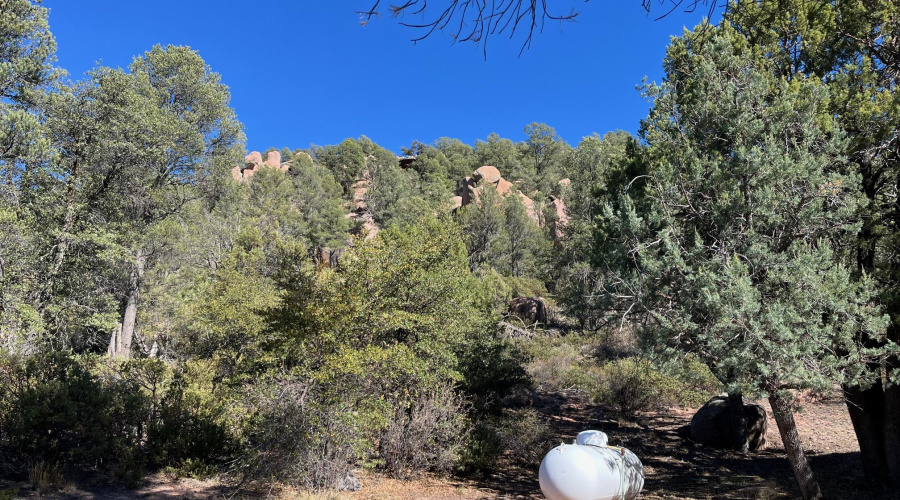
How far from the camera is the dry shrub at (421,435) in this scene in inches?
381

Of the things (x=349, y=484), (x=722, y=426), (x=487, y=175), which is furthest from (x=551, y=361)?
(x=487, y=175)

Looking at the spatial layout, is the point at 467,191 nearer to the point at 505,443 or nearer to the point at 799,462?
the point at 505,443

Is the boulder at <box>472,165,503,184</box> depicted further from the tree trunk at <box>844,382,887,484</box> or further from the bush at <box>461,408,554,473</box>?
the tree trunk at <box>844,382,887,484</box>

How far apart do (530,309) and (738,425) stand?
1619cm

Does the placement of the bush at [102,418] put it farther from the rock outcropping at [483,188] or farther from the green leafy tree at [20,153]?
the rock outcropping at [483,188]

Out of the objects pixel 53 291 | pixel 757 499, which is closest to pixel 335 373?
pixel 757 499

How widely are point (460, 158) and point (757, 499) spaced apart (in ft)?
191

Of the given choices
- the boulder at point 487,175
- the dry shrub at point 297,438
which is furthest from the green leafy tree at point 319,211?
the dry shrub at point 297,438

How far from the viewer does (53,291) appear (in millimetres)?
13672

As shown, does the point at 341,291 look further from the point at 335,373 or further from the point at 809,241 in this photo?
the point at 809,241

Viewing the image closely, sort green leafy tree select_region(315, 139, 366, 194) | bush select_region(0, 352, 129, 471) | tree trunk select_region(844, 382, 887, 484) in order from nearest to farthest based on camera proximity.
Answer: bush select_region(0, 352, 129, 471) < tree trunk select_region(844, 382, 887, 484) < green leafy tree select_region(315, 139, 366, 194)

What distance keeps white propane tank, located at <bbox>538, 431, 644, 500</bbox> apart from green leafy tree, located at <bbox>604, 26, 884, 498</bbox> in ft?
5.90

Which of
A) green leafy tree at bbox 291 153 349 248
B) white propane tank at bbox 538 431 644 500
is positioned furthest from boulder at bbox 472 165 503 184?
white propane tank at bbox 538 431 644 500

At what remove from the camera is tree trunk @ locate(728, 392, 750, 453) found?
39.3ft
